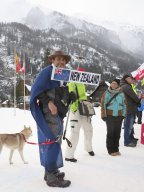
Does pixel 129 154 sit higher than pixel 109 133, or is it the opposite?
pixel 109 133

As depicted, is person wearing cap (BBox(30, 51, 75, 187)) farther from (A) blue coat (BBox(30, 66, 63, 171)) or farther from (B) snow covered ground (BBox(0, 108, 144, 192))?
(B) snow covered ground (BBox(0, 108, 144, 192))

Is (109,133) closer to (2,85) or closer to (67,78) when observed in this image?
(67,78)

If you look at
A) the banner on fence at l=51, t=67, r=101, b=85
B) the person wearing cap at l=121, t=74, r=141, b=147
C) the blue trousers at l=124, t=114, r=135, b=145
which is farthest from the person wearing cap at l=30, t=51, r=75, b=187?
the blue trousers at l=124, t=114, r=135, b=145

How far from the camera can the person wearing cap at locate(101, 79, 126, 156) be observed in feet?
25.4

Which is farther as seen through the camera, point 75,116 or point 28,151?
point 28,151

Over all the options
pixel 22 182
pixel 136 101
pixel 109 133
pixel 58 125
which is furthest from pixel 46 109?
pixel 136 101

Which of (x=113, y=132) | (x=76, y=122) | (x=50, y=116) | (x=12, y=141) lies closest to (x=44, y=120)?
(x=50, y=116)

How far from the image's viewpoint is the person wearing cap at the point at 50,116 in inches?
197

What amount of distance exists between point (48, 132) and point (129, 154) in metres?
3.47

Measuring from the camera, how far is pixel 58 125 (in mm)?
5082

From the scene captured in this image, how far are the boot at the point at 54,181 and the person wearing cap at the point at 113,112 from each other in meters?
2.79

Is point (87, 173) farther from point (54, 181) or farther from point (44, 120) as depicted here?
point (44, 120)

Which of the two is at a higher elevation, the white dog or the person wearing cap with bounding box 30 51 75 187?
the person wearing cap with bounding box 30 51 75 187

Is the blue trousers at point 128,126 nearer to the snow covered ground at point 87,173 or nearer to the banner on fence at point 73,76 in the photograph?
the snow covered ground at point 87,173
